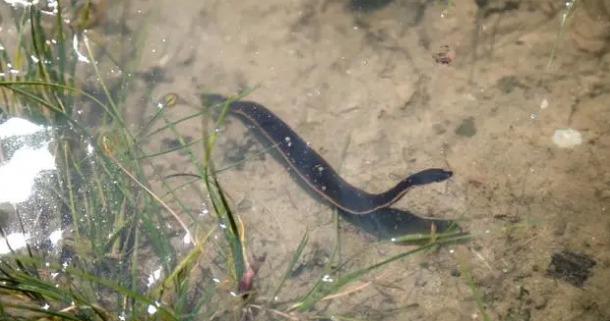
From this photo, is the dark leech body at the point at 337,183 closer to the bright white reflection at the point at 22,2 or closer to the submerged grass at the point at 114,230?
the submerged grass at the point at 114,230

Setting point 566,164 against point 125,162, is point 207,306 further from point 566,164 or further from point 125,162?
point 566,164

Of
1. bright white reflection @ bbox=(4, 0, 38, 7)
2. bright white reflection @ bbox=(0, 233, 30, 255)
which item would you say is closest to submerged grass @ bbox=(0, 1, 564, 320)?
bright white reflection @ bbox=(0, 233, 30, 255)

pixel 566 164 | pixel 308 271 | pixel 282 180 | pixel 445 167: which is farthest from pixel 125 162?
pixel 566 164

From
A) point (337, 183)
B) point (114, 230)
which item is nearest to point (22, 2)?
point (114, 230)

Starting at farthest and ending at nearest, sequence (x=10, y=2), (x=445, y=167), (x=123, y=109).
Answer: (x=10, y=2), (x=123, y=109), (x=445, y=167)

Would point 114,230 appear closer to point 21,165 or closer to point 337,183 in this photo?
point 21,165

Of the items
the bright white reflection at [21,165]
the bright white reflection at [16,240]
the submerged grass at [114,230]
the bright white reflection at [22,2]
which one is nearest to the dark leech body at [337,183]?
the submerged grass at [114,230]

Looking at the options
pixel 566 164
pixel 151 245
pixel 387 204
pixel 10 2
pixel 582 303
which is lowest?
pixel 582 303

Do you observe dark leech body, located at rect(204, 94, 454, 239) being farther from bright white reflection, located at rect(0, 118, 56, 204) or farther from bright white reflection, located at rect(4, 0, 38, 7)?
bright white reflection, located at rect(4, 0, 38, 7)
